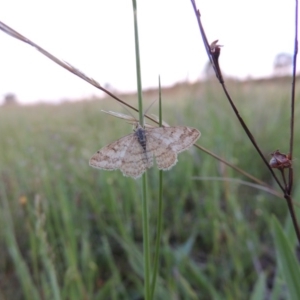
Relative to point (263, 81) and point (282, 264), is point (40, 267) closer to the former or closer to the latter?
point (282, 264)

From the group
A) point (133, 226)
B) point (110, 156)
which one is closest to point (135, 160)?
point (110, 156)

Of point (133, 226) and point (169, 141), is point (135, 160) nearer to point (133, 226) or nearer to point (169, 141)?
point (169, 141)

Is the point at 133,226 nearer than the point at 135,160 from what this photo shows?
No

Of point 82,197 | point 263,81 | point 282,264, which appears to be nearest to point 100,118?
point 263,81

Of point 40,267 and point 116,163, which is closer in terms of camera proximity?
point 116,163

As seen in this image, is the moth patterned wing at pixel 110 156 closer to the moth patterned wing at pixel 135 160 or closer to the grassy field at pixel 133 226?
the moth patterned wing at pixel 135 160

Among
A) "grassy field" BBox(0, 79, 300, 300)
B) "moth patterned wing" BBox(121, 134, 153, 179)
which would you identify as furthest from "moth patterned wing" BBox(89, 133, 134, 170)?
"grassy field" BBox(0, 79, 300, 300)

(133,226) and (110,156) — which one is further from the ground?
(110,156)
